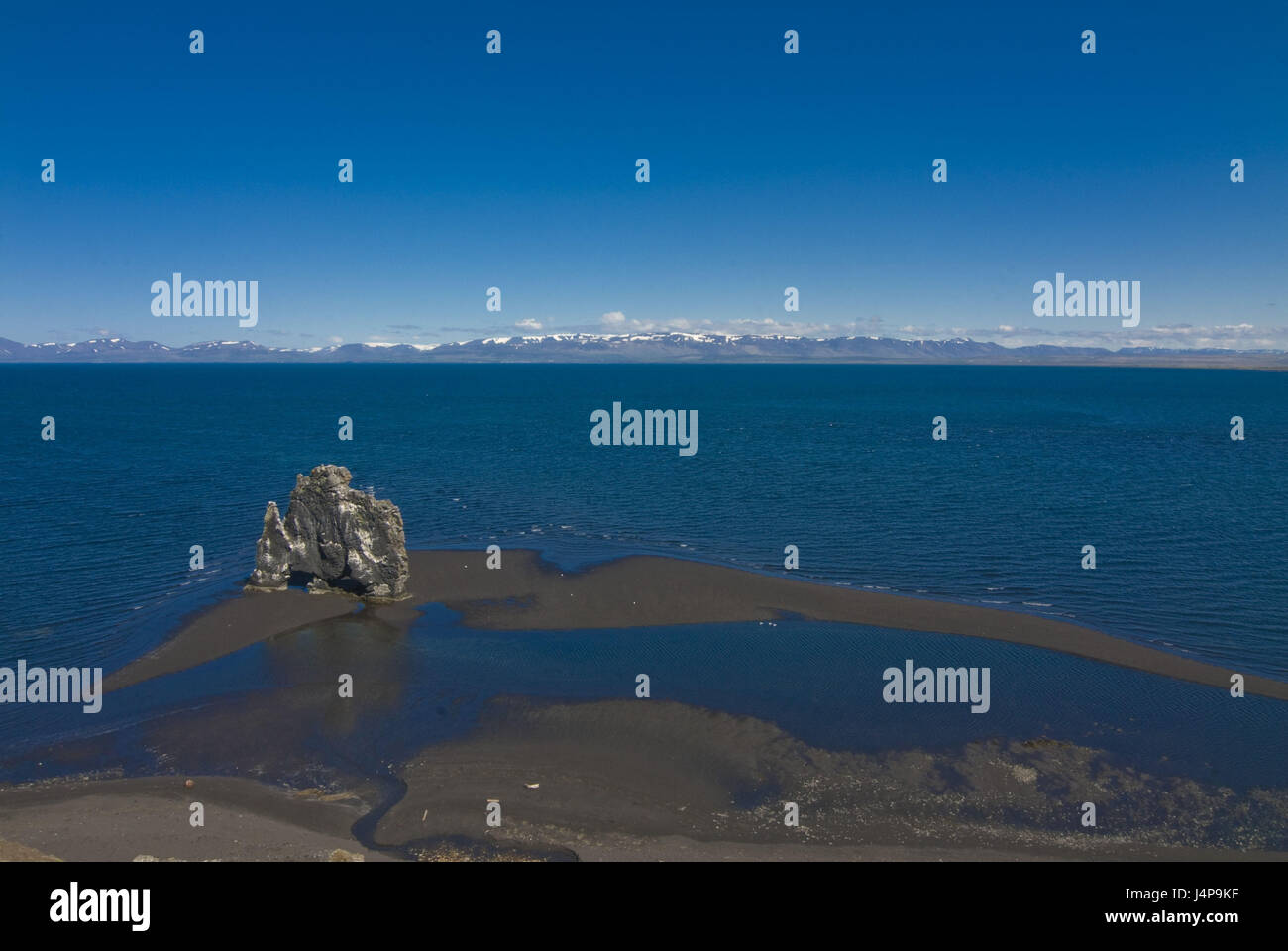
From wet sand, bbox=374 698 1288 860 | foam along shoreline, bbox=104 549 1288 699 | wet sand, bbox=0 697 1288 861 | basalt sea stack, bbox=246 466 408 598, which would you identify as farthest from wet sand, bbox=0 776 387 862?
basalt sea stack, bbox=246 466 408 598

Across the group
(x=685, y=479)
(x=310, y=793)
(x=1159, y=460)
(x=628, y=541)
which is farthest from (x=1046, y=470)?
(x=310, y=793)

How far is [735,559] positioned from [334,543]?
22601mm

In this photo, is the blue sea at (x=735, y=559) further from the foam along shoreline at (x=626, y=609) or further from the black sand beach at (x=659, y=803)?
the black sand beach at (x=659, y=803)

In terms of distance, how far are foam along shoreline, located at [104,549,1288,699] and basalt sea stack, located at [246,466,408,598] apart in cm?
109

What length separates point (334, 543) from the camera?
132ft

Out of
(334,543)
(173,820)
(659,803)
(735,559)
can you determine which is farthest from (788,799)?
(334,543)

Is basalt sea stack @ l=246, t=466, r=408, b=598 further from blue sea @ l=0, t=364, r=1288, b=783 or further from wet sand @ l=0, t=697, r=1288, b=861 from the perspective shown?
wet sand @ l=0, t=697, r=1288, b=861

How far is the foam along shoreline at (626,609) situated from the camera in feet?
108

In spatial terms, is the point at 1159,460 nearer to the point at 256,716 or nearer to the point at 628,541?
A: the point at 628,541

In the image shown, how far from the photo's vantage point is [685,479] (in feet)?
232

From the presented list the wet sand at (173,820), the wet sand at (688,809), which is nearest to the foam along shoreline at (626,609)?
the wet sand at (173,820)

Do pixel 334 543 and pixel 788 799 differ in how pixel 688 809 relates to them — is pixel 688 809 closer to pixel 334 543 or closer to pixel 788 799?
pixel 788 799

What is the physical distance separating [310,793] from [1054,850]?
20772mm

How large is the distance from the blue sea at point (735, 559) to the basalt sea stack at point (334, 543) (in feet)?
10.1
